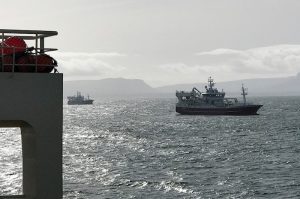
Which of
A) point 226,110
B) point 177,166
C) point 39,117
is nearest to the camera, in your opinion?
point 39,117

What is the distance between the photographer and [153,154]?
74688mm

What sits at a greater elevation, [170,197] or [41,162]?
[41,162]

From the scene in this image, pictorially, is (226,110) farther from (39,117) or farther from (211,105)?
(39,117)

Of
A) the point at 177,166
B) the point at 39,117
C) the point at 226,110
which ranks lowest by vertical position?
the point at 177,166

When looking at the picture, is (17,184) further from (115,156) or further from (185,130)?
(185,130)

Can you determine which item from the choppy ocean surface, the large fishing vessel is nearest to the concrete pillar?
the choppy ocean surface

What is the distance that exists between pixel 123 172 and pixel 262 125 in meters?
81.1

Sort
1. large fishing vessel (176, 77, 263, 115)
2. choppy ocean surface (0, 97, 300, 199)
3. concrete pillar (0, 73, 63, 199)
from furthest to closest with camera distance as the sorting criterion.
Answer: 1. large fishing vessel (176, 77, 263, 115)
2. choppy ocean surface (0, 97, 300, 199)
3. concrete pillar (0, 73, 63, 199)

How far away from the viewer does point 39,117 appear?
38.6 ft

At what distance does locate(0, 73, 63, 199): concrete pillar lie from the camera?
37.8 feet

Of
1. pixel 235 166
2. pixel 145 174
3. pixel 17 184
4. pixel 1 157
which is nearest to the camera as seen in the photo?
pixel 17 184

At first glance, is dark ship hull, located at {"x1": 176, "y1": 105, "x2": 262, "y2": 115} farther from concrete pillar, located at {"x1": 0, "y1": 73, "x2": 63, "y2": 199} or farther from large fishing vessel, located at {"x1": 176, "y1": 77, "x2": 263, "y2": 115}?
concrete pillar, located at {"x1": 0, "y1": 73, "x2": 63, "y2": 199}

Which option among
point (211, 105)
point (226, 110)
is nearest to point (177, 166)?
point (226, 110)

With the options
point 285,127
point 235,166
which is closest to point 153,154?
point 235,166
